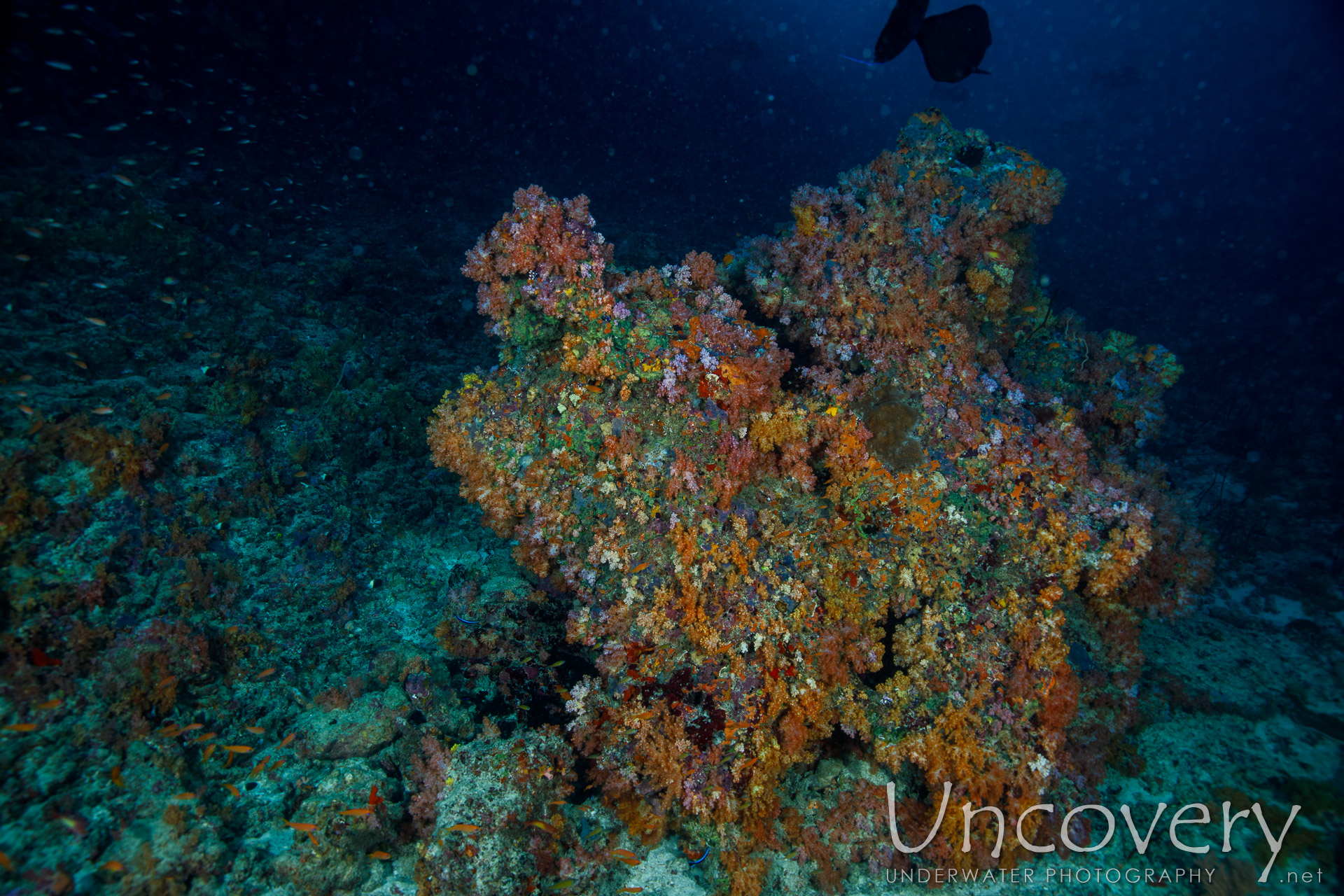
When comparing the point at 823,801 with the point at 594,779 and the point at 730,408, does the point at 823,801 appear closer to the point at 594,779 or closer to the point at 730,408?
the point at 594,779

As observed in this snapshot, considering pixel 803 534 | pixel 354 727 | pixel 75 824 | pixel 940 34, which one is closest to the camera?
pixel 75 824

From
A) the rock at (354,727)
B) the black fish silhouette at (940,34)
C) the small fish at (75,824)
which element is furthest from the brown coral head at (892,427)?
the small fish at (75,824)

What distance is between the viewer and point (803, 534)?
4.79m

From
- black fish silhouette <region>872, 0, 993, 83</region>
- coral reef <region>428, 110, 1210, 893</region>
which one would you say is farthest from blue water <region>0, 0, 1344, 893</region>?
coral reef <region>428, 110, 1210, 893</region>

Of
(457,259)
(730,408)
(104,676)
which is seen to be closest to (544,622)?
(730,408)

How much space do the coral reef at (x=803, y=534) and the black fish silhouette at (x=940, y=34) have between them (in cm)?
320

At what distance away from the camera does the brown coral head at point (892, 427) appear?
505 centimetres

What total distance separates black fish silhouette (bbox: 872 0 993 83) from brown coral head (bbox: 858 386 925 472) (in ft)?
16.0

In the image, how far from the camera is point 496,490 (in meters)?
5.21

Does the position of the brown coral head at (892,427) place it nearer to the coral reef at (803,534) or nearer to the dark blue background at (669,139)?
the coral reef at (803,534)

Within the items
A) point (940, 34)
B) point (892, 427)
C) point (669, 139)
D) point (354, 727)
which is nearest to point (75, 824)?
point (354, 727)

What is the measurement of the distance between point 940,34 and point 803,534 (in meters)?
7.43

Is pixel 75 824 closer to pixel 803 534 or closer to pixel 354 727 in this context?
pixel 354 727

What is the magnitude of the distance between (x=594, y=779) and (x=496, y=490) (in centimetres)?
299
